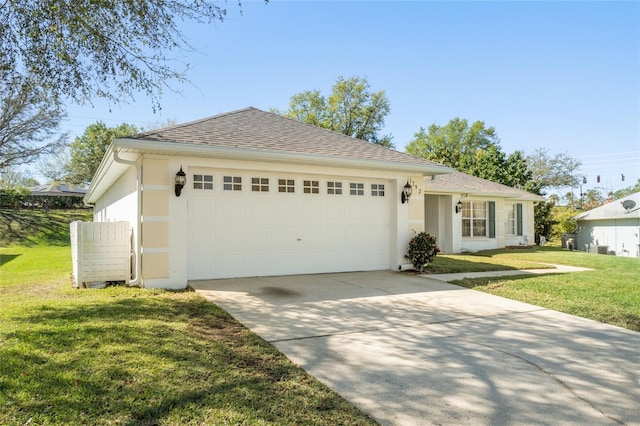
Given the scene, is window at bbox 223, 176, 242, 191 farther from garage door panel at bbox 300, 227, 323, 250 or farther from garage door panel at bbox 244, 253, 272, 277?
garage door panel at bbox 300, 227, 323, 250

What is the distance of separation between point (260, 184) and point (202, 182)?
1.24 metres

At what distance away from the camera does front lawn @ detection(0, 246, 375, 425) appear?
102 inches

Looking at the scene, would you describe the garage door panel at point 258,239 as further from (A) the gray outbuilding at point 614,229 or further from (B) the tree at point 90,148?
(B) the tree at point 90,148

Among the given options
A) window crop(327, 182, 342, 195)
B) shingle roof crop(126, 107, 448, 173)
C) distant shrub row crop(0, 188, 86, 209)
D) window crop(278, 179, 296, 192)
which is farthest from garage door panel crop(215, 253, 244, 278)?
distant shrub row crop(0, 188, 86, 209)

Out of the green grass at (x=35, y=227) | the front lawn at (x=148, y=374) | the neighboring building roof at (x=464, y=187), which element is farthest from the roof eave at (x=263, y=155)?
the green grass at (x=35, y=227)

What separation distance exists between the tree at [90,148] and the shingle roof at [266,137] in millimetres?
31216

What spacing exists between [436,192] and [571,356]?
1164cm

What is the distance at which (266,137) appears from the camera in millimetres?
8578

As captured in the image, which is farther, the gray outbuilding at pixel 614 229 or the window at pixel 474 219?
the gray outbuilding at pixel 614 229

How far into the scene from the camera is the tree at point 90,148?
3578cm

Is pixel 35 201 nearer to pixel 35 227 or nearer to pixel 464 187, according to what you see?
pixel 35 227

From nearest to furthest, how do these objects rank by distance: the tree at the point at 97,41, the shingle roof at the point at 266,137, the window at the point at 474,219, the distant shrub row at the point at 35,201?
the tree at the point at 97,41
the shingle roof at the point at 266,137
the window at the point at 474,219
the distant shrub row at the point at 35,201

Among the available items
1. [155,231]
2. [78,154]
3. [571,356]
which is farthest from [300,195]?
[78,154]

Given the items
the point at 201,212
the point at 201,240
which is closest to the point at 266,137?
the point at 201,212
